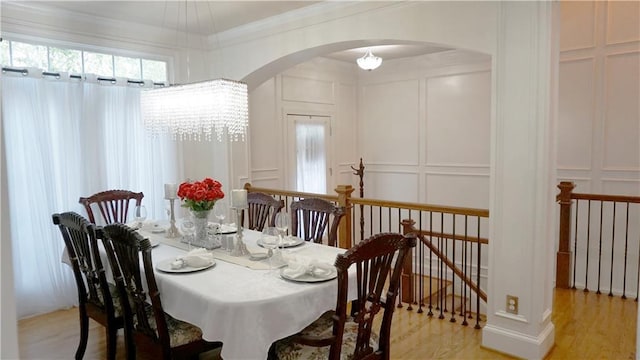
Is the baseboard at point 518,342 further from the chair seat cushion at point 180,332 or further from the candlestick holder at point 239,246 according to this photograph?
the chair seat cushion at point 180,332

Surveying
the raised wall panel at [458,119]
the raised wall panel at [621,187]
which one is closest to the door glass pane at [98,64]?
the raised wall panel at [458,119]

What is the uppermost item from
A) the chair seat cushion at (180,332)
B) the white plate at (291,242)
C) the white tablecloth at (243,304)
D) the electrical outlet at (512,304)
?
the white plate at (291,242)

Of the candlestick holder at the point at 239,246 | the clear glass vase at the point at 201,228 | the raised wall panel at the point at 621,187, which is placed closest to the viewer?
the candlestick holder at the point at 239,246

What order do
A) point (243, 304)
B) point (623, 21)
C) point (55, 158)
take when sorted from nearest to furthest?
point (243, 304) → point (55, 158) → point (623, 21)

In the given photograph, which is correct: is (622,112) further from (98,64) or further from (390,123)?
(98,64)

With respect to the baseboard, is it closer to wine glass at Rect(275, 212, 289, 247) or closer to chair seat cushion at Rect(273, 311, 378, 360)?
chair seat cushion at Rect(273, 311, 378, 360)

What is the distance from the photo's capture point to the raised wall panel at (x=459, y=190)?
19.4 feet

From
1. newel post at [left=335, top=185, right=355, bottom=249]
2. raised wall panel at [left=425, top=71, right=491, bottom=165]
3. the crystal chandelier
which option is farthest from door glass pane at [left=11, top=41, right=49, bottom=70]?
raised wall panel at [left=425, top=71, right=491, bottom=165]

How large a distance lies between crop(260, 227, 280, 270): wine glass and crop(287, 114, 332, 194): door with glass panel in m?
3.13

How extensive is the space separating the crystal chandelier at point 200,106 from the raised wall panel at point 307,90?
274 cm

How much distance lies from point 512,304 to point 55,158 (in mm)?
3827

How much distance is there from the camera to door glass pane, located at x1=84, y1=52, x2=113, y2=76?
4152 millimetres

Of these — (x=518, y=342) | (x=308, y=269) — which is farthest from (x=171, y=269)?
(x=518, y=342)

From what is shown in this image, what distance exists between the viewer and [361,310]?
6.65 ft
